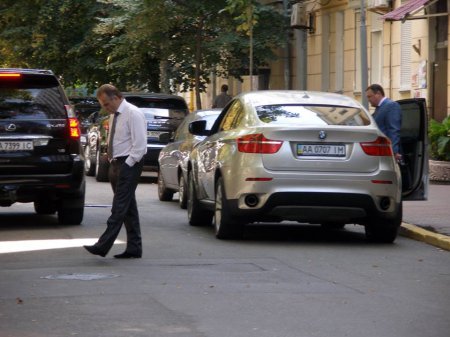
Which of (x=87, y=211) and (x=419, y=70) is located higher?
(x=419, y=70)

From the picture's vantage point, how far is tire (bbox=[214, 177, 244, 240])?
1421cm

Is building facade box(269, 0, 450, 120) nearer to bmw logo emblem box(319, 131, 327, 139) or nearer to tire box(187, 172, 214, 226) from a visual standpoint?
tire box(187, 172, 214, 226)

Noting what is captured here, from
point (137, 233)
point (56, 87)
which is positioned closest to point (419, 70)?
point (56, 87)

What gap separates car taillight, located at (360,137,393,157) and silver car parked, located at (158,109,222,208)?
5121 mm

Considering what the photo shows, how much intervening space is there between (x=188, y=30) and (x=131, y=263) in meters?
22.2

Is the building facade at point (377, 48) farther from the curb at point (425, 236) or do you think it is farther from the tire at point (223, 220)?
the tire at point (223, 220)

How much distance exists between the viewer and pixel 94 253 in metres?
12.5

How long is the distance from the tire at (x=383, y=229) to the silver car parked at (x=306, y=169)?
0.04 feet

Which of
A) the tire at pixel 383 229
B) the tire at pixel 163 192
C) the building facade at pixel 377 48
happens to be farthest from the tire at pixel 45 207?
the building facade at pixel 377 48

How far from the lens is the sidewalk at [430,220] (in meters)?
→ 14.8

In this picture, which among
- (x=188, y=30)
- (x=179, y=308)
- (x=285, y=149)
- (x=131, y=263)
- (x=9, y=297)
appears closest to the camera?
(x=179, y=308)

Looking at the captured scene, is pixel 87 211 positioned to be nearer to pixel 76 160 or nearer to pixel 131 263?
pixel 76 160

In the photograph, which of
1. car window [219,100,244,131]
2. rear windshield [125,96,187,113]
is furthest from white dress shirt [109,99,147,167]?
rear windshield [125,96,187,113]

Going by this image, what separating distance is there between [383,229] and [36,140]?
4.06m
